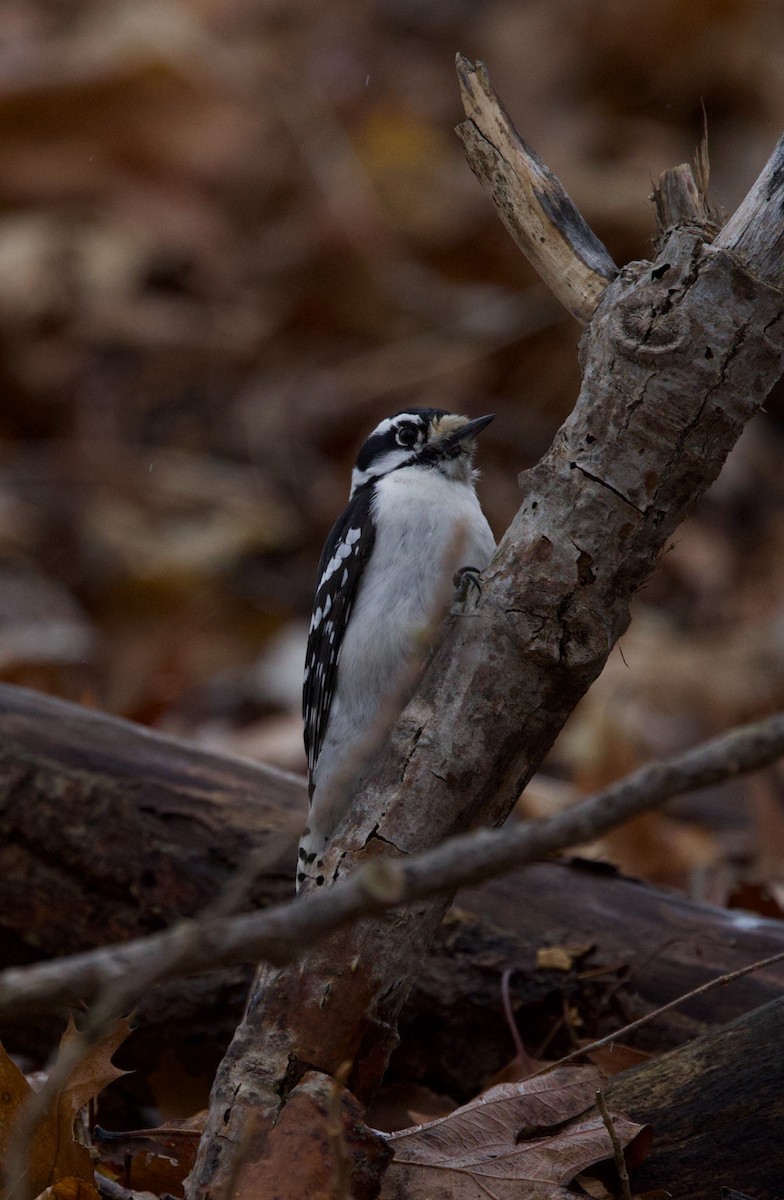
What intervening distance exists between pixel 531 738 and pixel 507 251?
29.5ft

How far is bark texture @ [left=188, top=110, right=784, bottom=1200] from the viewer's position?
7.82 feet

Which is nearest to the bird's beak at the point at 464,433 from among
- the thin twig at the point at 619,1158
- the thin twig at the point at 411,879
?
the thin twig at the point at 619,1158

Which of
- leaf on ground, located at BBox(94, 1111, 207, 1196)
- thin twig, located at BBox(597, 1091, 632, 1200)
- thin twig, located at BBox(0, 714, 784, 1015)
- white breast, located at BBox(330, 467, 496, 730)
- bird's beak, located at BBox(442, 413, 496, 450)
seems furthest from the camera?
bird's beak, located at BBox(442, 413, 496, 450)

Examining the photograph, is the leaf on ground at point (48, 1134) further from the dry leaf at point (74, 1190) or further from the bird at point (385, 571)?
the bird at point (385, 571)

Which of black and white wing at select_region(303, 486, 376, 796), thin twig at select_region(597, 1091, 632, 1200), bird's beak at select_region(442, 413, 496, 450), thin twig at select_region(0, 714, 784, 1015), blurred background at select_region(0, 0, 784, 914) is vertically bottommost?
thin twig at select_region(597, 1091, 632, 1200)

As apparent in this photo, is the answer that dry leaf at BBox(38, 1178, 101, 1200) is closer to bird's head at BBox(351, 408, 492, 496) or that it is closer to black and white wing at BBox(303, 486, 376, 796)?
black and white wing at BBox(303, 486, 376, 796)

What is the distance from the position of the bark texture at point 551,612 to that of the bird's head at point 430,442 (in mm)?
1939

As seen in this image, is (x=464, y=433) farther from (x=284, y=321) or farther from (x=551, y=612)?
(x=284, y=321)

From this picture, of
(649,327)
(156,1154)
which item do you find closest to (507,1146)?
(156,1154)

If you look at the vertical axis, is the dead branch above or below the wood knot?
above

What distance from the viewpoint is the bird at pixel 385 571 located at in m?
4.08

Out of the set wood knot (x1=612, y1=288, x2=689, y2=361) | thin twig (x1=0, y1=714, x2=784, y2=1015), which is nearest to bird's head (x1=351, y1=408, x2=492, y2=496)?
wood knot (x1=612, y1=288, x2=689, y2=361)

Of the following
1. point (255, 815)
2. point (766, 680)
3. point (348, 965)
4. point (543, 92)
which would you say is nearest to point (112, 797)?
point (255, 815)

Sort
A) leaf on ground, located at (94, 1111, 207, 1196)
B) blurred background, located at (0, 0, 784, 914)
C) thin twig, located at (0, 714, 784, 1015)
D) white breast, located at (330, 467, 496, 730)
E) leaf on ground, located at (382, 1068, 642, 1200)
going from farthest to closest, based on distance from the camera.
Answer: blurred background, located at (0, 0, 784, 914)
white breast, located at (330, 467, 496, 730)
leaf on ground, located at (94, 1111, 207, 1196)
leaf on ground, located at (382, 1068, 642, 1200)
thin twig, located at (0, 714, 784, 1015)
